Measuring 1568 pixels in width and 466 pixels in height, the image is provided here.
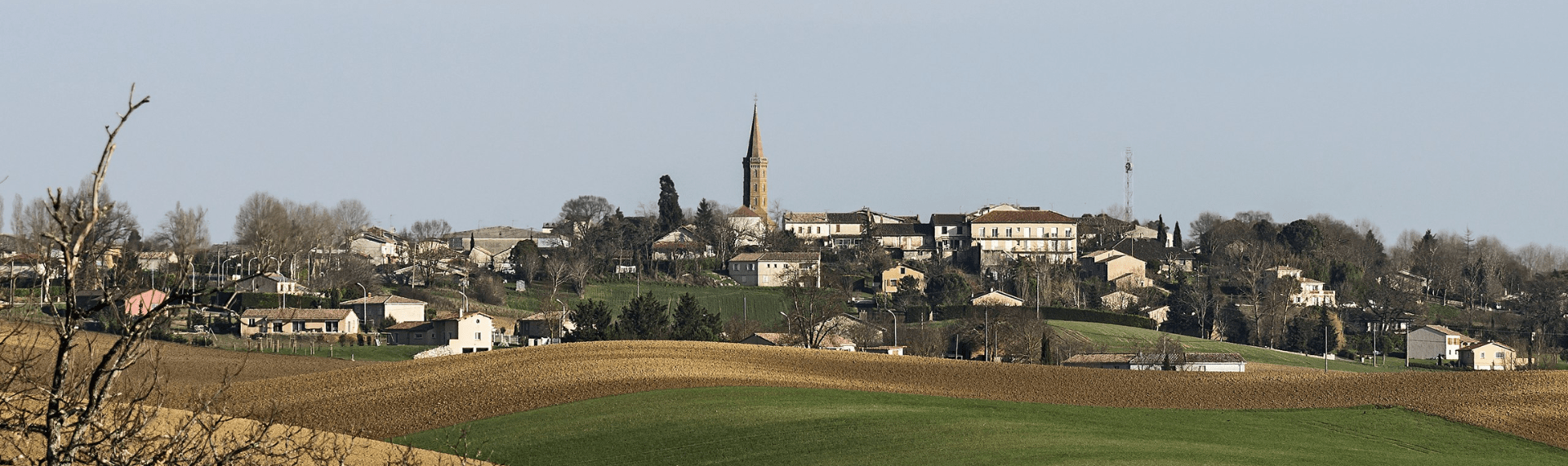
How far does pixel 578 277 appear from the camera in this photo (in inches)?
4643

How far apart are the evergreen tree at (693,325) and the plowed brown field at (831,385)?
27069 mm

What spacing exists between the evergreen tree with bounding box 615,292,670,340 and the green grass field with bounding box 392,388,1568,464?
3853cm

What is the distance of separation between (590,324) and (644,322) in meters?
3.16

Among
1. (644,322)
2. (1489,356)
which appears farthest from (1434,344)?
(644,322)

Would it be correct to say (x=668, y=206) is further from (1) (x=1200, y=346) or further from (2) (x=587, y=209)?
(1) (x=1200, y=346)

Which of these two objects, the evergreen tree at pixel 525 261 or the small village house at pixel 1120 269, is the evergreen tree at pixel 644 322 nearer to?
the evergreen tree at pixel 525 261

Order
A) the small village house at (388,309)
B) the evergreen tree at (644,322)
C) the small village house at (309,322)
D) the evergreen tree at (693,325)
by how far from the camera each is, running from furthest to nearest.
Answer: the small village house at (388,309) → the small village house at (309,322) → the evergreen tree at (644,322) → the evergreen tree at (693,325)

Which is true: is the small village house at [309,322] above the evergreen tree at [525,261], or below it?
below

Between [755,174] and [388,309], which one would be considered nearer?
[388,309]

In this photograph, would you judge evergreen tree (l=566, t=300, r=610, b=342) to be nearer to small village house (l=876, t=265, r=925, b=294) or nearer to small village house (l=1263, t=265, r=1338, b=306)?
small village house (l=876, t=265, r=925, b=294)

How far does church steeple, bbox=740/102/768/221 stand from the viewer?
190m

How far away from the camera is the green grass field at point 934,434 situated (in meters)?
30.0

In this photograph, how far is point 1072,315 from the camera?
105 metres

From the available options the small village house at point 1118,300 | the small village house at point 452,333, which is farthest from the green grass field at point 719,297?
the small village house at point 1118,300
